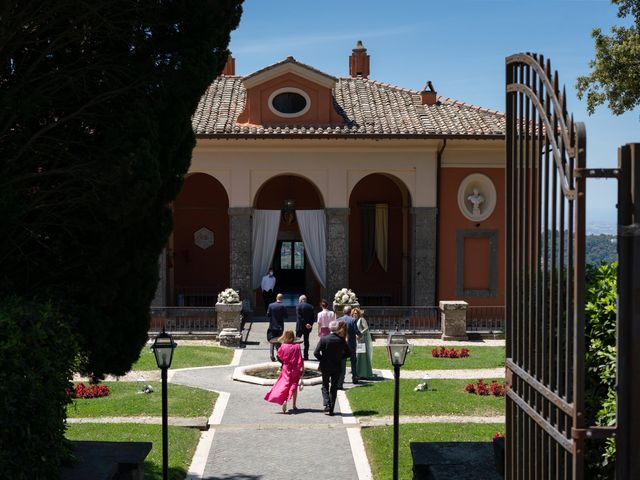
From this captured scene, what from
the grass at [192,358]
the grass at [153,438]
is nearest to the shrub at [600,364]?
the grass at [153,438]

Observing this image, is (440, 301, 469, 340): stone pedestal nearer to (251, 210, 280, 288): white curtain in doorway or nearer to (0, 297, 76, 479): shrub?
(251, 210, 280, 288): white curtain in doorway

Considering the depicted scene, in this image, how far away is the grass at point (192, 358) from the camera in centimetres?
1723

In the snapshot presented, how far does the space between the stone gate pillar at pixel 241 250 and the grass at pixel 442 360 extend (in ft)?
17.8

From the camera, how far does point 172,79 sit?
7953 millimetres

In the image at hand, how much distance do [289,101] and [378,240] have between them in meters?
5.62

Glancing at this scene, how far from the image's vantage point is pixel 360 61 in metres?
32.6

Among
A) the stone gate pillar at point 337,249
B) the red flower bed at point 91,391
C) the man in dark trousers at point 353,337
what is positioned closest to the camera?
the red flower bed at point 91,391

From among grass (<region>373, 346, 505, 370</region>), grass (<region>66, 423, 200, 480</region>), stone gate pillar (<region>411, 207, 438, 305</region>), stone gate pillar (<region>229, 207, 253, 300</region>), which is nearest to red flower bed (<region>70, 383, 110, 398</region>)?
grass (<region>66, 423, 200, 480</region>)

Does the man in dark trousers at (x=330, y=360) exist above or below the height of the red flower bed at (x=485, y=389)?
above

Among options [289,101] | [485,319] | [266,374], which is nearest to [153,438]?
[266,374]

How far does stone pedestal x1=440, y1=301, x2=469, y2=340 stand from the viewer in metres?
21.2

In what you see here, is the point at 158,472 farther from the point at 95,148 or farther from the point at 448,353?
the point at 448,353

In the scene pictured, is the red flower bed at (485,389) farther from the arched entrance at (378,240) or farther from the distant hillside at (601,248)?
the arched entrance at (378,240)

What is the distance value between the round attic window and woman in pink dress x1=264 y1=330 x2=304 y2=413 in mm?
12103
